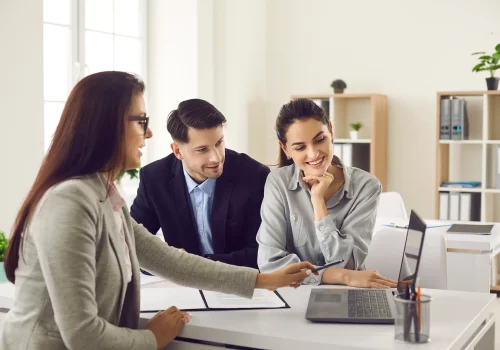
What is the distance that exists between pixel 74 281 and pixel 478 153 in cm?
493

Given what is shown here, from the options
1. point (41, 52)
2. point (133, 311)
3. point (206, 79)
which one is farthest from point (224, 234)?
point (206, 79)

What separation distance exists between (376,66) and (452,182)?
123cm

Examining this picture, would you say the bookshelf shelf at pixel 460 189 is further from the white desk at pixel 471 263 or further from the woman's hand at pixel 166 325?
the woman's hand at pixel 166 325

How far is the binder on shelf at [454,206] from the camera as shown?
5.70 meters

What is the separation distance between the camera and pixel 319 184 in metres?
2.51

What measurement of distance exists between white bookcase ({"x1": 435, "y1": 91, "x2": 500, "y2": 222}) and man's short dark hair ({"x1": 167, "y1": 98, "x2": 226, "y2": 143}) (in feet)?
10.7

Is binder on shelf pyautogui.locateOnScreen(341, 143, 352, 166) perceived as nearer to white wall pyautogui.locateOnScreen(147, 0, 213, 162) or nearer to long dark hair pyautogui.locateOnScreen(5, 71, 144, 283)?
white wall pyautogui.locateOnScreen(147, 0, 213, 162)

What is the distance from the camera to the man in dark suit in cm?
280

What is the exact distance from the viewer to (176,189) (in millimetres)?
2910

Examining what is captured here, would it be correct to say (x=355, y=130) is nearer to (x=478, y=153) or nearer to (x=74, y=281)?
(x=478, y=153)

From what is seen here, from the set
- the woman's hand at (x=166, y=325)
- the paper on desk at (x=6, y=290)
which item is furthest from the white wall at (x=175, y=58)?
the woman's hand at (x=166, y=325)

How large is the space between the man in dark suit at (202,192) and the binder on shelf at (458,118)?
315 centimetres

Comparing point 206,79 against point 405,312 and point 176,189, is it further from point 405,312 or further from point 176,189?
point 405,312

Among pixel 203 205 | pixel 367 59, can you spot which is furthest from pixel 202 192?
pixel 367 59
